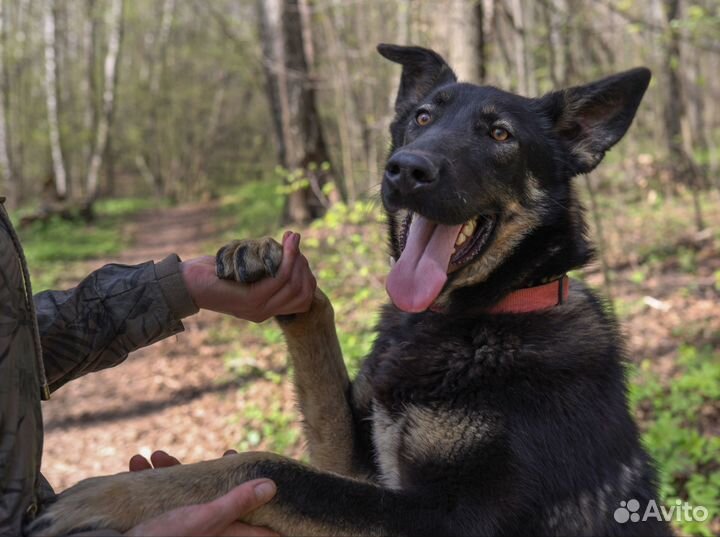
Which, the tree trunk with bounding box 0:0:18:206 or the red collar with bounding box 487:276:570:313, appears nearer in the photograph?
the red collar with bounding box 487:276:570:313

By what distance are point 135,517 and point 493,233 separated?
1836 millimetres

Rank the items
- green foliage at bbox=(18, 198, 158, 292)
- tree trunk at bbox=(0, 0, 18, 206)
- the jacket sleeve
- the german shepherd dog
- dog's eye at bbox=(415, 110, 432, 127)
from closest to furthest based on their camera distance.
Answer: the german shepherd dog, the jacket sleeve, dog's eye at bbox=(415, 110, 432, 127), green foliage at bbox=(18, 198, 158, 292), tree trunk at bbox=(0, 0, 18, 206)

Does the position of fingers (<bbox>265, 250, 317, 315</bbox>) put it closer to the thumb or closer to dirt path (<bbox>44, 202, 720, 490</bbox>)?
the thumb

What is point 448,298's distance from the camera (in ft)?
9.16

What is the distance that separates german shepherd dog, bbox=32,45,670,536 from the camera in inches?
82.4

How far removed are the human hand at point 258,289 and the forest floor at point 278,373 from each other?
7.40 feet

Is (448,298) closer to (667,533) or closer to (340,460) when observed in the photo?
(340,460)

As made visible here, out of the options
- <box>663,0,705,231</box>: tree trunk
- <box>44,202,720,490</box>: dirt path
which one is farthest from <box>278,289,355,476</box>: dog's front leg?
<box>663,0,705,231</box>: tree trunk

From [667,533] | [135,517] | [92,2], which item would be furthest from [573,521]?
[92,2]

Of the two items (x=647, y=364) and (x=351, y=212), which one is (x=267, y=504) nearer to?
(x=647, y=364)

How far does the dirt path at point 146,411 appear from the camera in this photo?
579cm

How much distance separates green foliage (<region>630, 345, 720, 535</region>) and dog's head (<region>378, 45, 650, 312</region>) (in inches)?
54.8

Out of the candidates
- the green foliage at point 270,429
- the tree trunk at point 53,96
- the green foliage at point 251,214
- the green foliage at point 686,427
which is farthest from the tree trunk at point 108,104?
the green foliage at point 686,427

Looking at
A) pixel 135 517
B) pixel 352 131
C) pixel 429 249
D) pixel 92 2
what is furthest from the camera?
pixel 92 2
